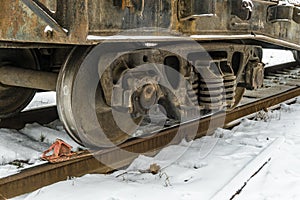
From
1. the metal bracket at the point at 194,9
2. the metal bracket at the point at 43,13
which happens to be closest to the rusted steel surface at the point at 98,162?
the metal bracket at the point at 43,13

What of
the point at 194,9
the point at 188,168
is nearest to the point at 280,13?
the point at 194,9

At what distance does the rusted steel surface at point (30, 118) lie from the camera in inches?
179

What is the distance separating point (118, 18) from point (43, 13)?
627mm

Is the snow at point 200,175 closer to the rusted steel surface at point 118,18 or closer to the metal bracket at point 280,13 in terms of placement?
the rusted steel surface at point 118,18

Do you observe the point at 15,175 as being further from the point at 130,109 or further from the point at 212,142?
the point at 212,142

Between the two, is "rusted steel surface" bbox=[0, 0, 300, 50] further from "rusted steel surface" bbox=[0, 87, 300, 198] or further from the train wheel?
the train wheel

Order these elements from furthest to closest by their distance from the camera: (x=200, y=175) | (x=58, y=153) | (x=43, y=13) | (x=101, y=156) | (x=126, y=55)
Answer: (x=126, y=55), (x=101, y=156), (x=200, y=175), (x=58, y=153), (x=43, y=13)

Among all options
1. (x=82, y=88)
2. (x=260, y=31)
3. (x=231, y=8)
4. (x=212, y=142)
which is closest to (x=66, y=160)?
(x=82, y=88)

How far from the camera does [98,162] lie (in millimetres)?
3492

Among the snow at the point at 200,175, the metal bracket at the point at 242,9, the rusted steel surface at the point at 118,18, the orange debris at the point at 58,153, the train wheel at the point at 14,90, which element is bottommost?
the snow at the point at 200,175

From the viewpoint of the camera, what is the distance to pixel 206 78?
4410mm

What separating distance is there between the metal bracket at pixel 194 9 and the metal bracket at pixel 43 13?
3.96 ft

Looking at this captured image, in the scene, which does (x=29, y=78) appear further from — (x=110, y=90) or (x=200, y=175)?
(x=200, y=175)

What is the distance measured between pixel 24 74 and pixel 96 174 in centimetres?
130
